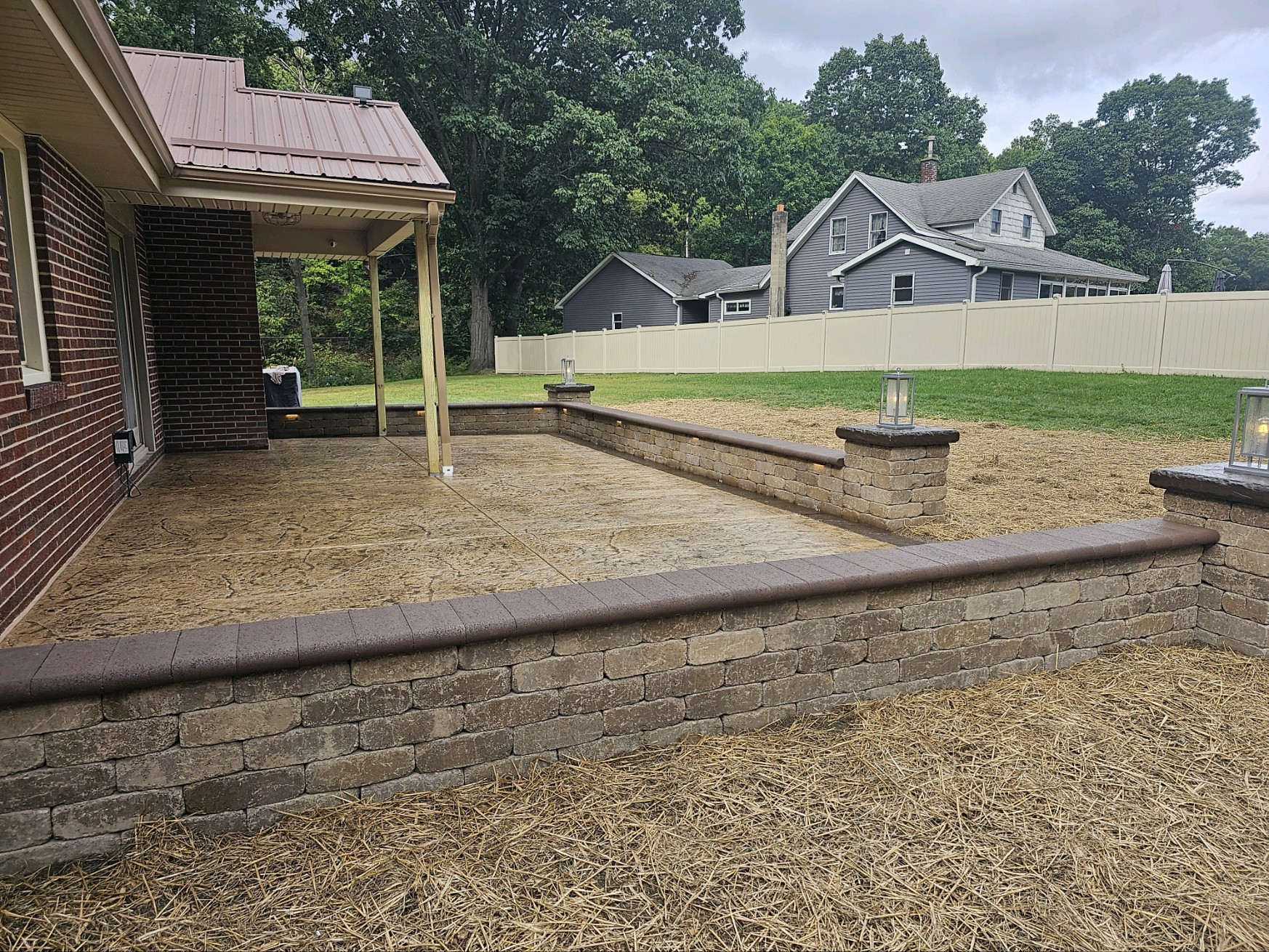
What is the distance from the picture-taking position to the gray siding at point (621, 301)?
27156mm

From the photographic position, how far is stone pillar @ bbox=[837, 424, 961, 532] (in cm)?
451

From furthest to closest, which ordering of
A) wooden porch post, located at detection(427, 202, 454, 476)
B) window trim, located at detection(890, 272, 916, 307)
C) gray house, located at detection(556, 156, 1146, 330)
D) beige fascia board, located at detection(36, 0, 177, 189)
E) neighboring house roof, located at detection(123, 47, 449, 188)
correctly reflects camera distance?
1. window trim, located at detection(890, 272, 916, 307)
2. gray house, located at detection(556, 156, 1146, 330)
3. wooden porch post, located at detection(427, 202, 454, 476)
4. neighboring house roof, located at detection(123, 47, 449, 188)
5. beige fascia board, located at detection(36, 0, 177, 189)

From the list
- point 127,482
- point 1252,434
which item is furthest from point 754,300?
point 1252,434

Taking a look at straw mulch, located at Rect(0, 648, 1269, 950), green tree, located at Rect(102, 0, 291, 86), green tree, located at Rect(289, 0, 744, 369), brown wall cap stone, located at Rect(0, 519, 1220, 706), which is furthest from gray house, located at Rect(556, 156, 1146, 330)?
straw mulch, located at Rect(0, 648, 1269, 950)

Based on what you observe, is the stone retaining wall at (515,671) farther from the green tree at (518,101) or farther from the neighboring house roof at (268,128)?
the green tree at (518,101)

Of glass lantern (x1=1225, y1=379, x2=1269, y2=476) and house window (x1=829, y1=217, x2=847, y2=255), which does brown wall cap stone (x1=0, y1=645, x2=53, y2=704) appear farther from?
house window (x1=829, y1=217, x2=847, y2=255)

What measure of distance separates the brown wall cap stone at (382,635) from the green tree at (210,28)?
943 inches

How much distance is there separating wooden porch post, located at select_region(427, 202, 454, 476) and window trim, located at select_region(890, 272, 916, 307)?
16.8 m

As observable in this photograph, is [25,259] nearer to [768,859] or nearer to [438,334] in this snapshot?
[438,334]

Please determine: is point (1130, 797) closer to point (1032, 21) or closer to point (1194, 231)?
point (1194, 231)

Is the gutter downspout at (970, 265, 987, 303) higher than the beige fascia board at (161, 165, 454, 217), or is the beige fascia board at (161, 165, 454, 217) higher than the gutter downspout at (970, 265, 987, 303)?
the gutter downspout at (970, 265, 987, 303)

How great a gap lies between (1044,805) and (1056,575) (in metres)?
1.12

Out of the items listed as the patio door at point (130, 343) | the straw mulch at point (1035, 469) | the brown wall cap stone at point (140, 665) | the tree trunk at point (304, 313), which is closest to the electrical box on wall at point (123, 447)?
the patio door at point (130, 343)

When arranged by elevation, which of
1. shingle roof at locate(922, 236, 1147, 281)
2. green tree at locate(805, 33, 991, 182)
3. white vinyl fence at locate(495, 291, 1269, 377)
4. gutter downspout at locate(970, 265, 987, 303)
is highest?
green tree at locate(805, 33, 991, 182)
